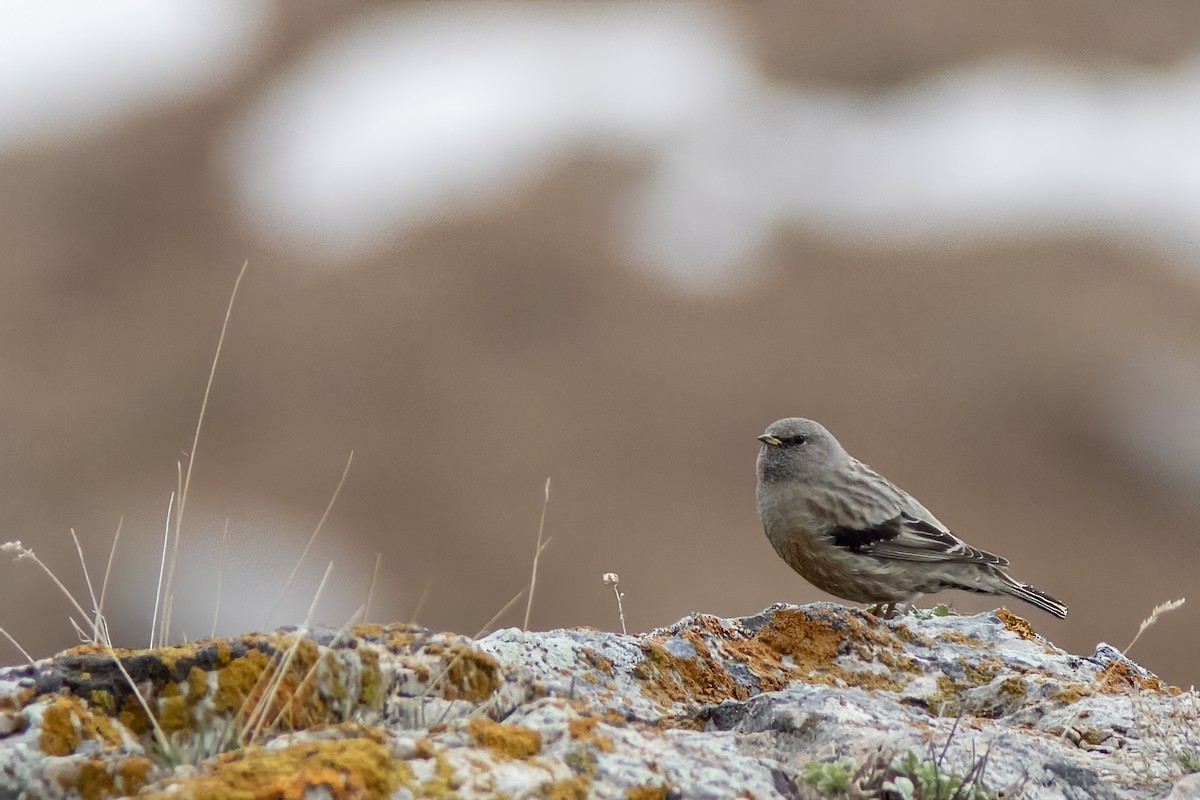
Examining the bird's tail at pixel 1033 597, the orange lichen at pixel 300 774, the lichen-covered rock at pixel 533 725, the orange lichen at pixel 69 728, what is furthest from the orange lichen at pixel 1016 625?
the orange lichen at pixel 69 728

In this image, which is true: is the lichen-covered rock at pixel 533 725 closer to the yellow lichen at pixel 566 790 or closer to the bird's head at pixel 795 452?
the yellow lichen at pixel 566 790

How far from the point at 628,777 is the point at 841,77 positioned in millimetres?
34938

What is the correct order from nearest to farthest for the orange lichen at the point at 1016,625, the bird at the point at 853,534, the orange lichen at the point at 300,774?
1. the orange lichen at the point at 300,774
2. the orange lichen at the point at 1016,625
3. the bird at the point at 853,534

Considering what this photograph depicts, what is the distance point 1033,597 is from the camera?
753 cm

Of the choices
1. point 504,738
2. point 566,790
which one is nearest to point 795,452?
point 504,738

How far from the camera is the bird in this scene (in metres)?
6.96

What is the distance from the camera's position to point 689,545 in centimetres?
2086

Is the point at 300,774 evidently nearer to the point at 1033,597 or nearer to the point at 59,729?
the point at 59,729

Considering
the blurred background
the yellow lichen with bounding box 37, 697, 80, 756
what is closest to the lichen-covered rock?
the yellow lichen with bounding box 37, 697, 80, 756

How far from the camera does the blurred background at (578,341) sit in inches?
819

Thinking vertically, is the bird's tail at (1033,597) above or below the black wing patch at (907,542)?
below

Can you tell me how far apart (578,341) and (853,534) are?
60.4 ft

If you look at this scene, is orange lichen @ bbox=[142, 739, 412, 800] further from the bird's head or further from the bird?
the bird's head

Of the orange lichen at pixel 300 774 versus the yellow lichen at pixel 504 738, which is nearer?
the orange lichen at pixel 300 774
